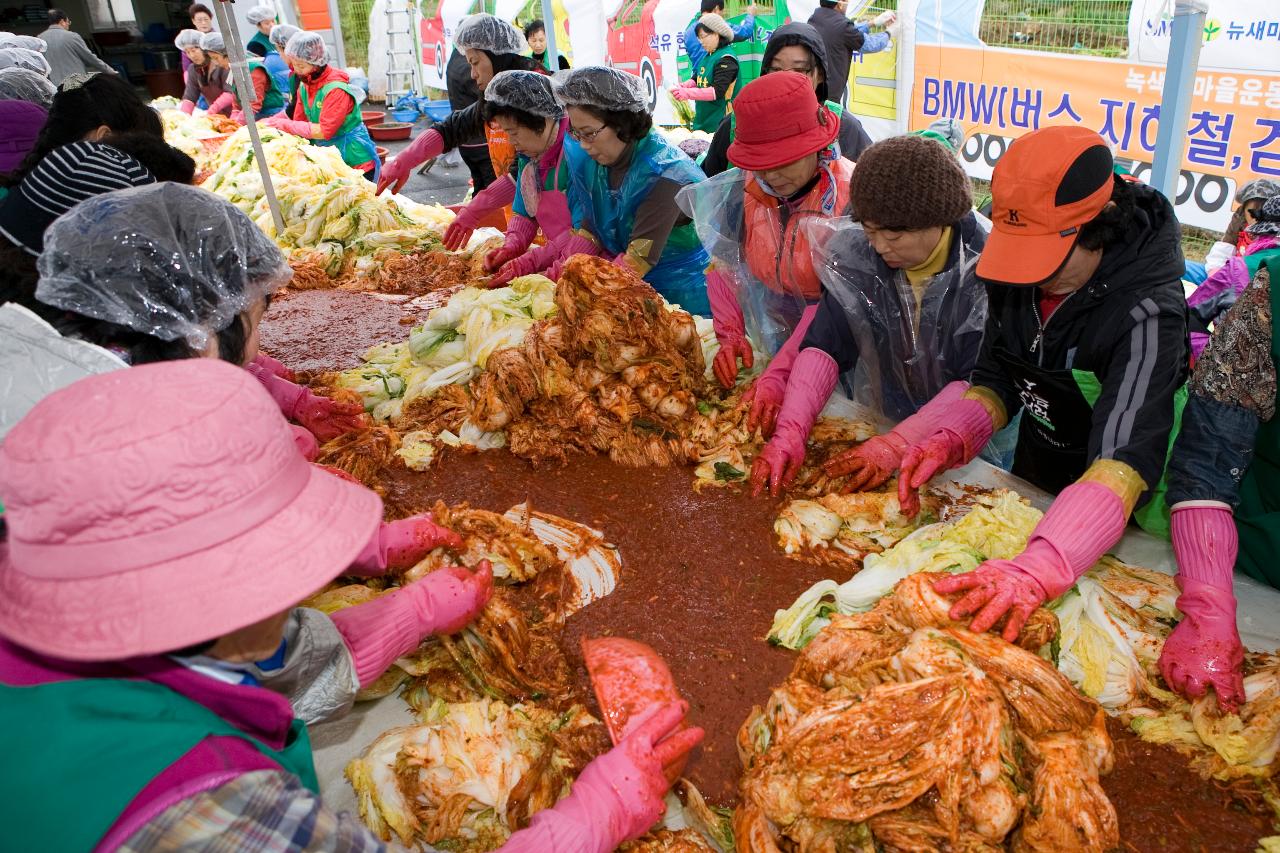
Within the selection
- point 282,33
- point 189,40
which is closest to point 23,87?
point 282,33

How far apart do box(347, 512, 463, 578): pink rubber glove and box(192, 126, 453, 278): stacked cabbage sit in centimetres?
447

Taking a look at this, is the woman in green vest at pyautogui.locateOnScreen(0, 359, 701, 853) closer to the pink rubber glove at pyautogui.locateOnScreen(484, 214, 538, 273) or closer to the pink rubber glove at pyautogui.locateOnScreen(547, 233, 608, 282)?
the pink rubber glove at pyautogui.locateOnScreen(547, 233, 608, 282)

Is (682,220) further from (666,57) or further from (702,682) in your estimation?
(666,57)

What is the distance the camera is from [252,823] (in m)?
1.08

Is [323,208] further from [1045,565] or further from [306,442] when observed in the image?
[1045,565]

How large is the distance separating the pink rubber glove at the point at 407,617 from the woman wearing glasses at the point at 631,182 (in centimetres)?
219

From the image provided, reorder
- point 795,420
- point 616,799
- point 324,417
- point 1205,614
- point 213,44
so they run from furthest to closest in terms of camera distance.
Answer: point 213,44
point 324,417
point 795,420
point 1205,614
point 616,799

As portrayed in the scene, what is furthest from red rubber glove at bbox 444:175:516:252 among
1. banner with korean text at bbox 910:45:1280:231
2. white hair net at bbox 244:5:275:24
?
white hair net at bbox 244:5:275:24

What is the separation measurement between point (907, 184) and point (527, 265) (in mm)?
2878

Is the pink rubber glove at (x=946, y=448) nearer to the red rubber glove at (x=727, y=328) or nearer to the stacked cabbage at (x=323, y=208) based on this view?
the red rubber glove at (x=727, y=328)

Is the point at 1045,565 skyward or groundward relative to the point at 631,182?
groundward

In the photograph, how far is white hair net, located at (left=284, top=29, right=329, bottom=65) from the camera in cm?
815

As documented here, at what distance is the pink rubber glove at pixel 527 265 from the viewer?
4941 mm

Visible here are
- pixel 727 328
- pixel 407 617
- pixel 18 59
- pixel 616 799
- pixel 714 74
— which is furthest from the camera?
pixel 714 74
